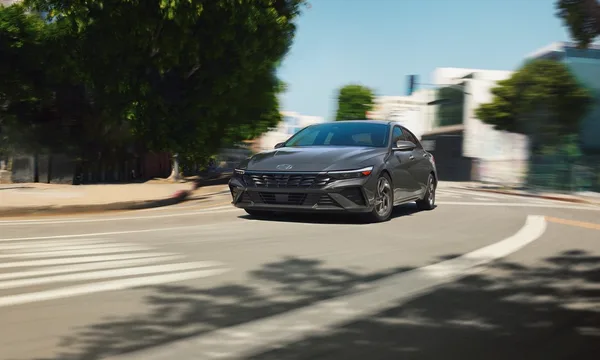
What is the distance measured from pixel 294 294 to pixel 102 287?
1438 millimetres

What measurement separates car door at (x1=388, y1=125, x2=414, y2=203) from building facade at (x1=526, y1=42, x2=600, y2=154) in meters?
30.9

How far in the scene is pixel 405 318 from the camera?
423 cm

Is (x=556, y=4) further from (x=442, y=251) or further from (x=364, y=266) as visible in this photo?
(x=364, y=266)

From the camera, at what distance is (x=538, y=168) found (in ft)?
92.5

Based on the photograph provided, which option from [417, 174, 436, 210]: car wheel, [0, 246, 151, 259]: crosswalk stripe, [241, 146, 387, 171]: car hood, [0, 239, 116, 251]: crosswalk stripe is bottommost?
[0, 239, 116, 251]: crosswalk stripe

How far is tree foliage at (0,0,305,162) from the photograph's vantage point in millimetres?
14453

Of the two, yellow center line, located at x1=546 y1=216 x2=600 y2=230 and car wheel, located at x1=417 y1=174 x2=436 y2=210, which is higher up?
car wheel, located at x1=417 y1=174 x2=436 y2=210

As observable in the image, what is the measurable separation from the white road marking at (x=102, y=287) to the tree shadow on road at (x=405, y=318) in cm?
25

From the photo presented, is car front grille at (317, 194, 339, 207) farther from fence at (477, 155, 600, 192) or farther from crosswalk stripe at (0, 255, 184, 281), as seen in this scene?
fence at (477, 155, 600, 192)

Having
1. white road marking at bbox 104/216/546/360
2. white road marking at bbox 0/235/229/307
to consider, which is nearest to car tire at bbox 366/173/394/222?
white road marking at bbox 104/216/546/360

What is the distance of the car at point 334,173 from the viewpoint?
882 centimetres

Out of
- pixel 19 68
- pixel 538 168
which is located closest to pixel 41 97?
pixel 19 68

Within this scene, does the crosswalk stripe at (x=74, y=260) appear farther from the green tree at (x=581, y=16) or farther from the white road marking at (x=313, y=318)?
the green tree at (x=581, y=16)

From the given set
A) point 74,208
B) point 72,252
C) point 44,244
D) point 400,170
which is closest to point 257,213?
point 400,170
